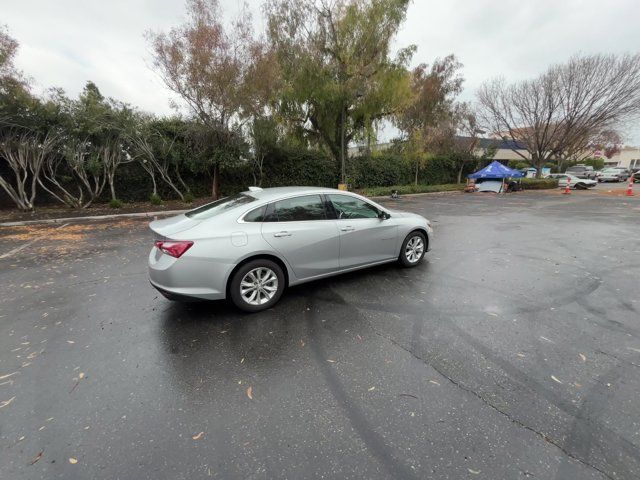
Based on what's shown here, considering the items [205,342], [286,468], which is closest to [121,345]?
[205,342]

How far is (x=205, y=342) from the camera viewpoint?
3221mm

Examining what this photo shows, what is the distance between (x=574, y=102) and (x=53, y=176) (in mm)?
31536

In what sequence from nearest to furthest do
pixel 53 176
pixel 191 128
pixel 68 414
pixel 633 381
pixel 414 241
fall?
1. pixel 68 414
2. pixel 633 381
3. pixel 414 241
4. pixel 53 176
5. pixel 191 128

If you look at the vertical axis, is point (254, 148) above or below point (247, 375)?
above

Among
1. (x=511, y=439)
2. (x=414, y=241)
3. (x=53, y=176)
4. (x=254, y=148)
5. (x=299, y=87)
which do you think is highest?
(x=299, y=87)

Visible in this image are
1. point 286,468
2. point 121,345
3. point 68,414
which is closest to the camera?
point 286,468

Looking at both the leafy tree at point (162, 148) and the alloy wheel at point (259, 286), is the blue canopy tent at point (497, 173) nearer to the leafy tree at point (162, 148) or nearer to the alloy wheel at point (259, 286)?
the leafy tree at point (162, 148)

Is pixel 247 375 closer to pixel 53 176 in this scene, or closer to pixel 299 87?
pixel 53 176

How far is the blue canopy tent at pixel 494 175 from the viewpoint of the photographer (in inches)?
840

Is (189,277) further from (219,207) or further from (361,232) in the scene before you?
(361,232)

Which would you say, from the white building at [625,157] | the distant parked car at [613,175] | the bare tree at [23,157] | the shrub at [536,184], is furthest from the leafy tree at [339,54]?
the white building at [625,157]

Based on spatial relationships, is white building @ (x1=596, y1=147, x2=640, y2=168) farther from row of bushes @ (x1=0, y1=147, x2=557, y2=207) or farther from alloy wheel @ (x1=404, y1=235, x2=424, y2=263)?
alloy wheel @ (x1=404, y1=235, x2=424, y2=263)

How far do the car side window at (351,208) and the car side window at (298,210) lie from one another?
0.82 feet

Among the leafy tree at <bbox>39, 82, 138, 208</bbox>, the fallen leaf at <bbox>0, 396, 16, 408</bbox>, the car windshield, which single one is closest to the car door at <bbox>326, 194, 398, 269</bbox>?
the car windshield
